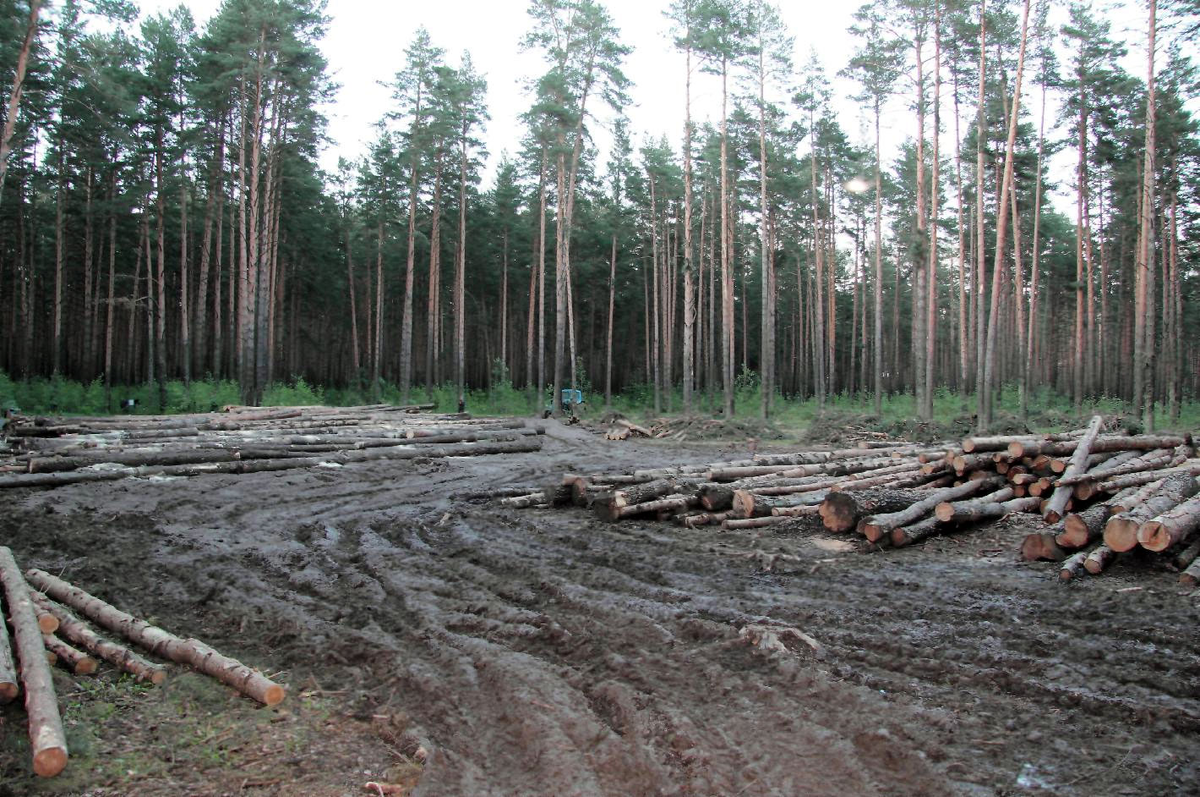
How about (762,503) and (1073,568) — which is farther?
(762,503)

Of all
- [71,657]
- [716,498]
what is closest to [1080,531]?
[716,498]

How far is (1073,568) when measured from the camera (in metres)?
6.16

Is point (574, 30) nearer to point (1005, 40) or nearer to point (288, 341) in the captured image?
point (1005, 40)

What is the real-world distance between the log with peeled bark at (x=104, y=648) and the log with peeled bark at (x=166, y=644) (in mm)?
119

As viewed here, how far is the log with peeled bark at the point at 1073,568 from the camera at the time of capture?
20.1ft

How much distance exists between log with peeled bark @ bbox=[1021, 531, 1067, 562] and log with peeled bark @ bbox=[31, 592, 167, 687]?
732 cm

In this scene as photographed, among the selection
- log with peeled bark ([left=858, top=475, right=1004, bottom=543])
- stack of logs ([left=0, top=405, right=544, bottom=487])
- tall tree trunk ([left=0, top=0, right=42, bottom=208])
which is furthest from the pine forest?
log with peeled bark ([left=858, top=475, right=1004, bottom=543])

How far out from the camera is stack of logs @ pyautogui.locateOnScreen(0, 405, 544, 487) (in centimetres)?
1158

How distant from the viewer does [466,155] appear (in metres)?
32.0

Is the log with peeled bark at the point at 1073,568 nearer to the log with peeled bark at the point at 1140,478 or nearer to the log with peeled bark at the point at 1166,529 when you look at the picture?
the log with peeled bark at the point at 1166,529

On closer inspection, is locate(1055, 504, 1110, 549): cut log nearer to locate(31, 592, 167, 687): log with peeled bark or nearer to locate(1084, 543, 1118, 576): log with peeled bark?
locate(1084, 543, 1118, 576): log with peeled bark

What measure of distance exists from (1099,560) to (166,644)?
7.37 meters

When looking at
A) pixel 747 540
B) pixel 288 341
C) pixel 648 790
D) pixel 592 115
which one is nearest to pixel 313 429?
pixel 747 540

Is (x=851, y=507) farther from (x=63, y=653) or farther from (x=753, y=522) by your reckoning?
(x=63, y=653)
